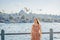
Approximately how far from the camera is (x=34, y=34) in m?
6.21

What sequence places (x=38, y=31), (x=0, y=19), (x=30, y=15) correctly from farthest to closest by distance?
1. (x=30, y=15)
2. (x=0, y=19)
3. (x=38, y=31)

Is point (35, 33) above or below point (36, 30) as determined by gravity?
below

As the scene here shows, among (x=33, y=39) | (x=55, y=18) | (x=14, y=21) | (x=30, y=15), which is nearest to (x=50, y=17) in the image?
(x=55, y=18)

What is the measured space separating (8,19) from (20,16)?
107 centimetres

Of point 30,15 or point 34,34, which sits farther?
point 30,15

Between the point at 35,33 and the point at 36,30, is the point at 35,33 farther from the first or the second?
the point at 36,30

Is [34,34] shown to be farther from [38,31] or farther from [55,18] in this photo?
[55,18]

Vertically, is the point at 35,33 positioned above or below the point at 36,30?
below

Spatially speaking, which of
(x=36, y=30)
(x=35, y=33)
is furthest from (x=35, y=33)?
(x=36, y=30)

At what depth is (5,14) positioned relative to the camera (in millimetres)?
14242

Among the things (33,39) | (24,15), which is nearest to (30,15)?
(24,15)

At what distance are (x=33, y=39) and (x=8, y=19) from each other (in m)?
8.32

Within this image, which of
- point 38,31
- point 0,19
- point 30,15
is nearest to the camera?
point 38,31

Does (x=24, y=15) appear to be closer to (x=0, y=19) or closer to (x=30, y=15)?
(x=30, y=15)
